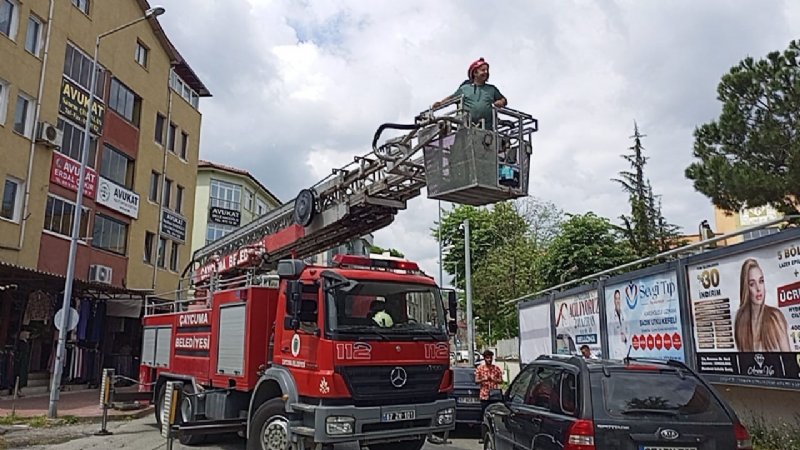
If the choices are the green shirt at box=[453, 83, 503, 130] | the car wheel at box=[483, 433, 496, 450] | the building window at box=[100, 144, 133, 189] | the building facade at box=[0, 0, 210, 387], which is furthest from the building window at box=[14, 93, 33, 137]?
the car wheel at box=[483, 433, 496, 450]

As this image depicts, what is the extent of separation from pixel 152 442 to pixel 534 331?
392 inches

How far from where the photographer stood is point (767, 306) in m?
8.12

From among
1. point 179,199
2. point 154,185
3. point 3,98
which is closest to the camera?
point 3,98

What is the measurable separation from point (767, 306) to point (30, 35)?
69.2ft

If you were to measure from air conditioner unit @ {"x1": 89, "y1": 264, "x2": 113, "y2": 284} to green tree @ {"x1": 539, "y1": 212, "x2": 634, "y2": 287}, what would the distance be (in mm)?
16343

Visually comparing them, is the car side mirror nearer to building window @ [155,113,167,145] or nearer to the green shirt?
the green shirt

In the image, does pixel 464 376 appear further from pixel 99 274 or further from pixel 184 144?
pixel 184 144

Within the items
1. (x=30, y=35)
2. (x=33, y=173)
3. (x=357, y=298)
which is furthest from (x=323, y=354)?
(x=30, y=35)

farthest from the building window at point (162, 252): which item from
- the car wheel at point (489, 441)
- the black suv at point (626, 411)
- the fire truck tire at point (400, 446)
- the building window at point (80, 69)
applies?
the black suv at point (626, 411)

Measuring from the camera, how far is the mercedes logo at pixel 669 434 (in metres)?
5.02

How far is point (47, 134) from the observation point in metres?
18.9

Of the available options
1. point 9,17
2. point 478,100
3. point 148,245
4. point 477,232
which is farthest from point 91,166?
point 477,232

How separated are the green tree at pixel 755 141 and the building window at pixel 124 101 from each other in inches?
807

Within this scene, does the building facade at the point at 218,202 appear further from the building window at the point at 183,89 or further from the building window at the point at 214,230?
the building window at the point at 183,89
